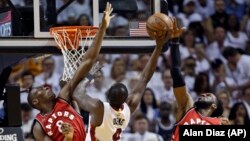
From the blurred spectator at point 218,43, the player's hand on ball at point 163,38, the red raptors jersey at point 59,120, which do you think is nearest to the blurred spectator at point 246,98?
the blurred spectator at point 218,43

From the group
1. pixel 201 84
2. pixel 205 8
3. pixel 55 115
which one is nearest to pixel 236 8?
pixel 205 8

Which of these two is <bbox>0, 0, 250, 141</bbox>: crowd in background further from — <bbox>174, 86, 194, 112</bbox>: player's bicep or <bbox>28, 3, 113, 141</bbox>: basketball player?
A: <bbox>28, 3, 113, 141</bbox>: basketball player

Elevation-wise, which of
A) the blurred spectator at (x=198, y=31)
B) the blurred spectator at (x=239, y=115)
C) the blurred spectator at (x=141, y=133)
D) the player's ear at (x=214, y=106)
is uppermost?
the blurred spectator at (x=198, y=31)

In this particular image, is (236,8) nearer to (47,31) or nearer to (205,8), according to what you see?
(205,8)

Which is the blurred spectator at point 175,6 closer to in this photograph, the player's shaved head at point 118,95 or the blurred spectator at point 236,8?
the blurred spectator at point 236,8

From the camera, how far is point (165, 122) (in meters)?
11.7

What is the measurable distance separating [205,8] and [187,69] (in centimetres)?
127

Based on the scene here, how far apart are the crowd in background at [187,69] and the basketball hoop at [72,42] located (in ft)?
4.97

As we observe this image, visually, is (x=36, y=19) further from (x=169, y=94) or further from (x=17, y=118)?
(x=169, y=94)

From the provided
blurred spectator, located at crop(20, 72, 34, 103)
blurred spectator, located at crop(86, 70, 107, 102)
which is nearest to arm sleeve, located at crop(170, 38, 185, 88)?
blurred spectator, located at crop(86, 70, 107, 102)

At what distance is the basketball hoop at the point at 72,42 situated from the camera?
882cm

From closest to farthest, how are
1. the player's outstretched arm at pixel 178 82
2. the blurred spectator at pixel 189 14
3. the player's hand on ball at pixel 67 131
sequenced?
the player's hand on ball at pixel 67 131, the player's outstretched arm at pixel 178 82, the blurred spectator at pixel 189 14

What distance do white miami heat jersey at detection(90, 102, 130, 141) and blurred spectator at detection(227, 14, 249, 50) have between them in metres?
4.99

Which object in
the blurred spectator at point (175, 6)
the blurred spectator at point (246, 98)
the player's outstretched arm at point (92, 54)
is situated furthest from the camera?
the blurred spectator at point (175, 6)
